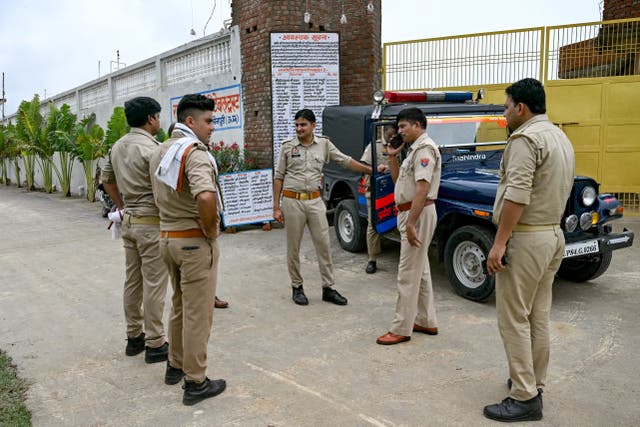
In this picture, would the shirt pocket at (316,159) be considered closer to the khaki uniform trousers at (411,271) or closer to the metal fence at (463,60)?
the khaki uniform trousers at (411,271)

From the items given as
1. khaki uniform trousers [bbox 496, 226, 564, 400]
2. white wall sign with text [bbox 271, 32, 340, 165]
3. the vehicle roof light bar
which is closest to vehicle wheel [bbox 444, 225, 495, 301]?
khaki uniform trousers [bbox 496, 226, 564, 400]

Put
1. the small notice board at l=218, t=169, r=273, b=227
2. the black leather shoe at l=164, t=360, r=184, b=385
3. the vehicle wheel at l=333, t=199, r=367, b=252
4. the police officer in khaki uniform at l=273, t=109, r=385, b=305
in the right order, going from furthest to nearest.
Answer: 1. the small notice board at l=218, t=169, r=273, b=227
2. the vehicle wheel at l=333, t=199, r=367, b=252
3. the police officer in khaki uniform at l=273, t=109, r=385, b=305
4. the black leather shoe at l=164, t=360, r=184, b=385

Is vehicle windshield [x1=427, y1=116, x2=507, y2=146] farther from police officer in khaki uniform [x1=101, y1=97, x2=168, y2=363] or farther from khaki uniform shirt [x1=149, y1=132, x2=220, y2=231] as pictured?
khaki uniform shirt [x1=149, y1=132, x2=220, y2=231]

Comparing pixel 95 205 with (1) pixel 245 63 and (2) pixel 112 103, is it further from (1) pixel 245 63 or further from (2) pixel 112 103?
(1) pixel 245 63

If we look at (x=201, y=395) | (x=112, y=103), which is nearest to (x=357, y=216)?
(x=201, y=395)

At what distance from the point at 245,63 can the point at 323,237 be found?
19.8ft

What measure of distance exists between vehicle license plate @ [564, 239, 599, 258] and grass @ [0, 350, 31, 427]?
4533 millimetres

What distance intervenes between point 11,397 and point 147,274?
1.18 m

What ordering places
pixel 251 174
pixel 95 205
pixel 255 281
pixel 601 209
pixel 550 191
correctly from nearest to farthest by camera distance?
pixel 550 191 < pixel 601 209 < pixel 255 281 < pixel 251 174 < pixel 95 205

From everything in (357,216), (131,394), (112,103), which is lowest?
(131,394)

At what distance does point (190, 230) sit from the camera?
3385mm

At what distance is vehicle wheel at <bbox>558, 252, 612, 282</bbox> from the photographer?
5734 mm

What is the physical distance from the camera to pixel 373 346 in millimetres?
4418

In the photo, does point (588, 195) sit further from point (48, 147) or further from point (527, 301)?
point (48, 147)
